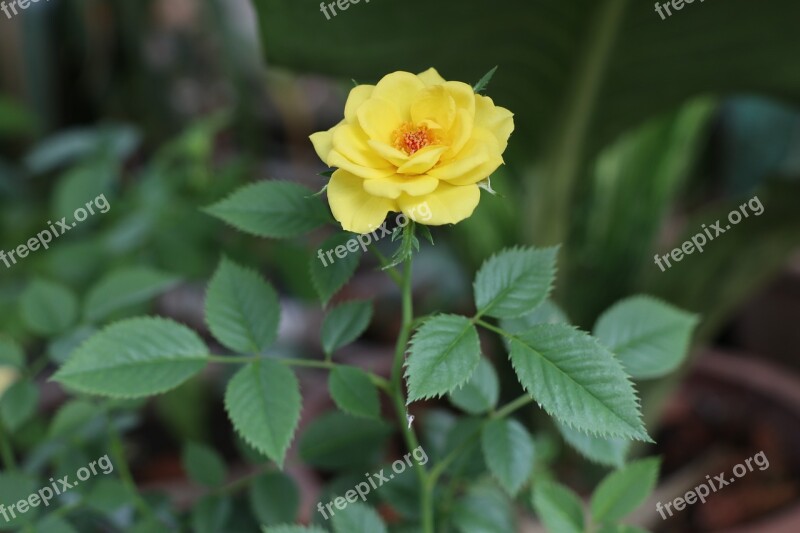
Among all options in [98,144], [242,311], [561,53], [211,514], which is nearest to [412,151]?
[242,311]

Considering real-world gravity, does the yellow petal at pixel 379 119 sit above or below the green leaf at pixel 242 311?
above

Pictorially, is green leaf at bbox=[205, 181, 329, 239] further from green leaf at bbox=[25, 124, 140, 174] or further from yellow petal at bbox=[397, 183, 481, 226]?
green leaf at bbox=[25, 124, 140, 174]

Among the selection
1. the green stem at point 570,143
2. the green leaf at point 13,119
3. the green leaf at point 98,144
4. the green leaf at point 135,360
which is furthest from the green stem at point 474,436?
the green leaf at point 13,119

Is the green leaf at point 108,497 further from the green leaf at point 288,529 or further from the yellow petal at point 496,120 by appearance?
the yellow petal at point 496,120

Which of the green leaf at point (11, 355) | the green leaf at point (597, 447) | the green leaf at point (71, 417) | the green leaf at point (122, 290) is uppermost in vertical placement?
the green leaf at point (11, 355)

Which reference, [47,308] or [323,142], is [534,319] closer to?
[323,142]

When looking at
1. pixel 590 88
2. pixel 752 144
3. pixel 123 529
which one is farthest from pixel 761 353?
pixel 123 529

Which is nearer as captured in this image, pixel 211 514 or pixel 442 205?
pixel 442 205
